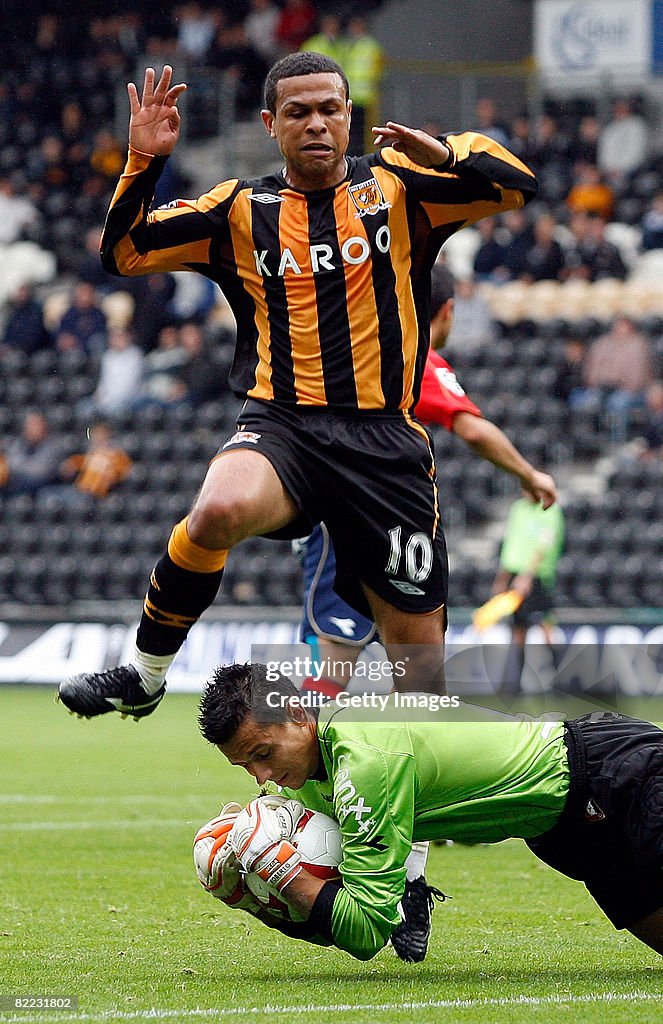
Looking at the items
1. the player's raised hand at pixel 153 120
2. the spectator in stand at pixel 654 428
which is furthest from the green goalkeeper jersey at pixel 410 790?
the spectator in stand at pixel 654 428

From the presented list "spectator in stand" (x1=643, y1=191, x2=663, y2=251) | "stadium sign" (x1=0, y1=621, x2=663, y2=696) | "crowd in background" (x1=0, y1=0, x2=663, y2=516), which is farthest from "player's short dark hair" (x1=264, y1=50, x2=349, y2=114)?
"spectator in stand" (x1=643, y1=191, x2=663, y2=251)

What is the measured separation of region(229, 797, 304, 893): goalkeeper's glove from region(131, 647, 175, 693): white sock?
0.79 meters

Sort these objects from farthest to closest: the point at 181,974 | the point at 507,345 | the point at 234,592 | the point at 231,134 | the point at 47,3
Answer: the point at 47,3 → the point at 231,134 → the point at 507,345 → the point at 234,592 → the point at 181,974

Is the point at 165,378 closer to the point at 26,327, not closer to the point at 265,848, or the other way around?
the point at 26,327

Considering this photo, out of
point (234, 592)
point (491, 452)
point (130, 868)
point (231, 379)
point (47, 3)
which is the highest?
point (47, 3)

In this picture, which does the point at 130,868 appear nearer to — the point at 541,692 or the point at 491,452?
the point at 491,452

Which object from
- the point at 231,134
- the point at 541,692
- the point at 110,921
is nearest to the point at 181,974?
the point at 110,921

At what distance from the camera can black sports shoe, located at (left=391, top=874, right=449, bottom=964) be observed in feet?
15.8

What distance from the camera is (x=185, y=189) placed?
719 inches

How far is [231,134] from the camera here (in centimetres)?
1814

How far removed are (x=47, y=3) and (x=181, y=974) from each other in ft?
59.2

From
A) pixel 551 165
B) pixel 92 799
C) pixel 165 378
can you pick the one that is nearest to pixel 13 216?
pixel 165 378

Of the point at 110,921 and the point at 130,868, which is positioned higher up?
the point at 110,921

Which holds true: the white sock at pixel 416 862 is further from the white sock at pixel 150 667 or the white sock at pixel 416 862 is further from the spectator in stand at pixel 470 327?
the spectator in stand at pixel 470 327
